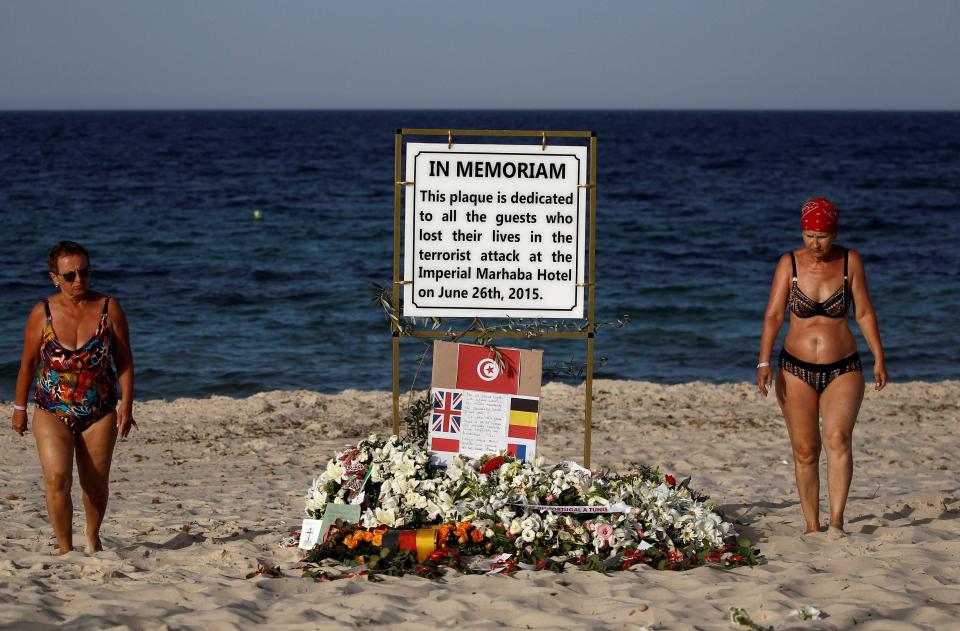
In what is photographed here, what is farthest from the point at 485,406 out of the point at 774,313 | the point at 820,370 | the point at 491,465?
the point at 820,370

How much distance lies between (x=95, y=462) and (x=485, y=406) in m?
2.11

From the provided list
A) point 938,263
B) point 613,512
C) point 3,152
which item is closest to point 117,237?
point 938,263

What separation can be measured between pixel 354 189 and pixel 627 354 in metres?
26.2

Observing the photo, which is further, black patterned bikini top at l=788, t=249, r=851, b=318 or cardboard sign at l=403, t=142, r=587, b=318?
cardboard sign at l=403, t=142, r=587, b=318

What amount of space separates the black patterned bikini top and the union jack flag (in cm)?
190

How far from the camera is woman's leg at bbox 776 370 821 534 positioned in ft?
19.3

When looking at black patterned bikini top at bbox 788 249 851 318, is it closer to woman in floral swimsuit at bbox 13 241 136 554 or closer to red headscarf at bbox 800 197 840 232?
red headscarf at bbox 800 197 840 232

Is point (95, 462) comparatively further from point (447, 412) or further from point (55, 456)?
point (447, 412)

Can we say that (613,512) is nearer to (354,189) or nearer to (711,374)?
(711,374)

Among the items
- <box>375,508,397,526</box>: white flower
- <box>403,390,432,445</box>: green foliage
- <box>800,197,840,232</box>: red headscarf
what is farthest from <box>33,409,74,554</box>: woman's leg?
<box>800,197,840,232</box>: red headscarf

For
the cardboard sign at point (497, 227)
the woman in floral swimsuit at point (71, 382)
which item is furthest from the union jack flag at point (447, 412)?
the woman in floral swimsuit at point (71, 382)

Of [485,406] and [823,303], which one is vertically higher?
[823,303]

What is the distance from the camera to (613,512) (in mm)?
5715

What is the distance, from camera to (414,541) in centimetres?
555
